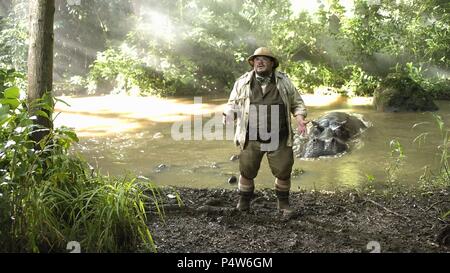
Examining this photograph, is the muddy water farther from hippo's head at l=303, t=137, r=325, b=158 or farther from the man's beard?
the man's beard

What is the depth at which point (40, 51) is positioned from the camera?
3.74 metres

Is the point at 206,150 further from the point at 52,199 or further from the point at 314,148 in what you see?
the point at 52,199

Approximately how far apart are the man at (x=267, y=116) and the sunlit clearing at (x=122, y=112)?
21.7 ft

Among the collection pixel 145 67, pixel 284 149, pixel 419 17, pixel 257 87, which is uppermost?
pixel 419 17

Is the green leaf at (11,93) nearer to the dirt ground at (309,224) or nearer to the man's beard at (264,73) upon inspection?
the dirt ground at (309,224)

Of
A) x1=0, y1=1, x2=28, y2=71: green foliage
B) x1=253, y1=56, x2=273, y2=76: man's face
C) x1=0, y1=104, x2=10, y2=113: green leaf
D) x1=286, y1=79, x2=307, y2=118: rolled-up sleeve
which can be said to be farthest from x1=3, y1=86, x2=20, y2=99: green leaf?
x1=0, y1=1, x2=28, y2=71: green foliage

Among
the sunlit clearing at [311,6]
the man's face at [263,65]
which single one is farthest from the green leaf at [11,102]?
the sunlit clearing at [311,6]

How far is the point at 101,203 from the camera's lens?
10.9 ft

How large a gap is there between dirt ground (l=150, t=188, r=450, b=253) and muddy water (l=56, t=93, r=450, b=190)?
4.40 feet

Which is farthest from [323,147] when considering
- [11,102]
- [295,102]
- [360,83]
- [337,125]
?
[360,83]

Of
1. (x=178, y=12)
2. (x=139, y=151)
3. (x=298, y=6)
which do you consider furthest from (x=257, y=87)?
(x=298, y=6)

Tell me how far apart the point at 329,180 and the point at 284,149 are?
2.62m

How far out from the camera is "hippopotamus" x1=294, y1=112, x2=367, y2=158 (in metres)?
8.23

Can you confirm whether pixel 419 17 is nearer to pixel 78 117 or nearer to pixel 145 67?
pixel 145 67
